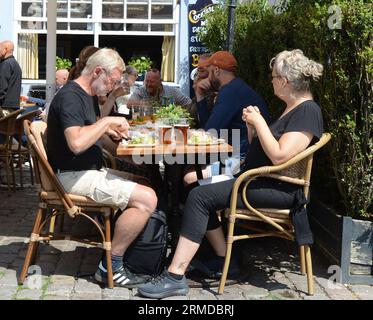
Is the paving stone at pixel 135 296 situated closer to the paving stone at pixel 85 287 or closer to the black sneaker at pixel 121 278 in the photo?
Result: the black sneaker at pixel 121 278

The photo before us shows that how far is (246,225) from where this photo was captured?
4109 mm

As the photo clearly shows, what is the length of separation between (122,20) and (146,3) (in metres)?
0.56

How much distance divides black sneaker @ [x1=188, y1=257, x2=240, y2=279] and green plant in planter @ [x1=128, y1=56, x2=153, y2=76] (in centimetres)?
822

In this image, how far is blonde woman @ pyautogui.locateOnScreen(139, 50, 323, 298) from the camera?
362 centimetres

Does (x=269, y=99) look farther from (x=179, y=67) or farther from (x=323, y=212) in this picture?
(x=179, y=67)

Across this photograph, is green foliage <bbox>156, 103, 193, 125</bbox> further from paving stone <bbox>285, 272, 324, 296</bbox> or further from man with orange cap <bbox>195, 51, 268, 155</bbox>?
paving stone <bbox>285, 272, 324, 296</bbox>

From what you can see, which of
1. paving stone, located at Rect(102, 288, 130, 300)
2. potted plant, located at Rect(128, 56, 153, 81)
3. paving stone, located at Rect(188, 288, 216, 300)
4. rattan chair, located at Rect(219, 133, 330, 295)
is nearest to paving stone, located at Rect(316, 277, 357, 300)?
rattan chair, located at Rect(219, 133, 330, 295)

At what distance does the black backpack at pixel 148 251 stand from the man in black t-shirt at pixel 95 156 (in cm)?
7

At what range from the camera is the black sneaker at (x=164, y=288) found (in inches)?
143

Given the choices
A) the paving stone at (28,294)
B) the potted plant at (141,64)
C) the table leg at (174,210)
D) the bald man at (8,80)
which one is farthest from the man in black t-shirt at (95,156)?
the potted plant at (141,64)

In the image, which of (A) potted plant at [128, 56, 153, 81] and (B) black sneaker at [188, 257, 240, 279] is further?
(A) potted plant at [128, 56, 153, 81]

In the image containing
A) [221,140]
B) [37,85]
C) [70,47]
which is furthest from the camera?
[70,47]

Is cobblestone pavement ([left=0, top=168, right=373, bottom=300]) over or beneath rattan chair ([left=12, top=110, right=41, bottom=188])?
beneath
